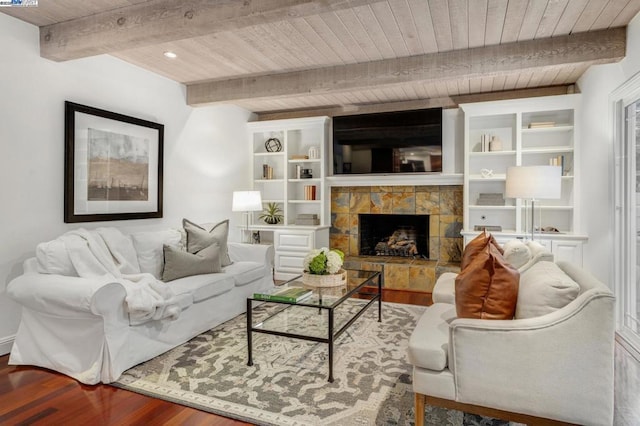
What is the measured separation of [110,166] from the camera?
3.61 metres

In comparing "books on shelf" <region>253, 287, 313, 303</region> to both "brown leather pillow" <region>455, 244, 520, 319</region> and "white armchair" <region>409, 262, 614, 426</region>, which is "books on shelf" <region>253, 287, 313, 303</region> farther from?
"brown leather pillow" <region>455, 244, 520, 319</region>

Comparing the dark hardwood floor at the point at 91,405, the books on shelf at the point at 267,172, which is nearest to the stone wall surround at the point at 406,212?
the books on shelf at the point at 267,172

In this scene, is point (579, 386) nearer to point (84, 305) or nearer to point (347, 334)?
point (347, 334)

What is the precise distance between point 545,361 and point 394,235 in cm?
410

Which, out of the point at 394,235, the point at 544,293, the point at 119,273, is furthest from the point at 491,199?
the point at 119,273

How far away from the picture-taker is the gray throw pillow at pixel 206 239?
148 inches

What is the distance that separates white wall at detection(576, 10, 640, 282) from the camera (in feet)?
11.3

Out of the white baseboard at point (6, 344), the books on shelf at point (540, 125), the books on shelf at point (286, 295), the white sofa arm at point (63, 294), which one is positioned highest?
the books on shelf at point (540, 125)

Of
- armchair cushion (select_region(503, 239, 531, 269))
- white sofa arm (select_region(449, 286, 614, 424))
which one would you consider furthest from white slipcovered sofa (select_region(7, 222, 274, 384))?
armchair cushion (select_region(503, 239, 531, 269))

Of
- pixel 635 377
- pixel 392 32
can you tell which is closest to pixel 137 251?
pixel 392 32

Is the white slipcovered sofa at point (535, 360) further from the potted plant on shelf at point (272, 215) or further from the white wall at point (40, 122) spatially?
the potted plant on shelf at point (272, 215)

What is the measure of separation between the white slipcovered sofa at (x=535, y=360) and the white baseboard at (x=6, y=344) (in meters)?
2.98

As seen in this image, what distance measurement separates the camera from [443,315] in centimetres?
235

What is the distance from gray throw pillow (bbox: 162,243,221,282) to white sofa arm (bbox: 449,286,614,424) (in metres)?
2.48
